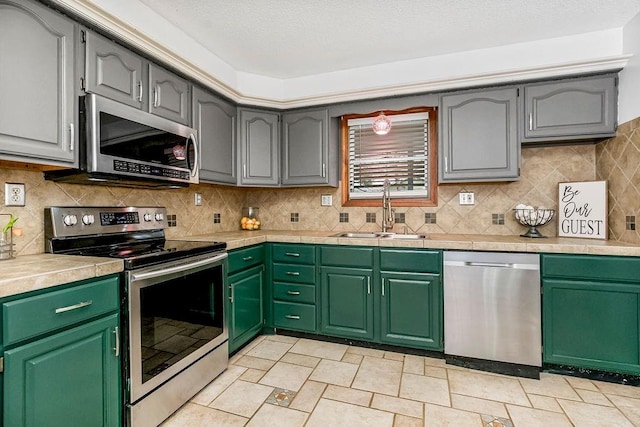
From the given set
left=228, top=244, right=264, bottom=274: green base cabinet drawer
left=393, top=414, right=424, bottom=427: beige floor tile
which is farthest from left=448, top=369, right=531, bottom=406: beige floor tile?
left=228, top=244, right=264, bottom=274: green base cabinet drawer

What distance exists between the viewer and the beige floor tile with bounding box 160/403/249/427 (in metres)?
1.68

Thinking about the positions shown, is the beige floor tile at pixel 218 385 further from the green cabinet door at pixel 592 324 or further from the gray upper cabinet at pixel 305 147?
the green cabinet door at pixel 592 324

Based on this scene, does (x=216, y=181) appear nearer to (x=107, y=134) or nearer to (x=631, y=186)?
(x=107, y=134)

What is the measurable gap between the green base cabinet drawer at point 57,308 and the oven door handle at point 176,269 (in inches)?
4.0

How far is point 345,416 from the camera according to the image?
5.68ft

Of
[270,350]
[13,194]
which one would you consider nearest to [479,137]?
[270,350]

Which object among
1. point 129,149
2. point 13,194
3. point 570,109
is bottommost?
point 13,194

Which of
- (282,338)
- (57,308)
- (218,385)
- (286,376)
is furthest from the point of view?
(282,338)

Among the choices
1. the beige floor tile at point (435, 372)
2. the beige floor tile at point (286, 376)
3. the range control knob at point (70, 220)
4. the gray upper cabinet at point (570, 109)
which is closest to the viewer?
the range control knob at point (70, 220)

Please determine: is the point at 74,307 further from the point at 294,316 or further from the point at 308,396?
the point at 294,316

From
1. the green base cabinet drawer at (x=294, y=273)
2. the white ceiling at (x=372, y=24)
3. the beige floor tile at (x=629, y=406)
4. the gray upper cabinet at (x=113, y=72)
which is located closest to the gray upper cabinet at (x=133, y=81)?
the gray upper cabinet at (x=113, y=72)

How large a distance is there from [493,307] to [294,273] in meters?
1.48

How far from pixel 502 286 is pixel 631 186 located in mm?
1069

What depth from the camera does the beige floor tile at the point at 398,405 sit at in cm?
177
